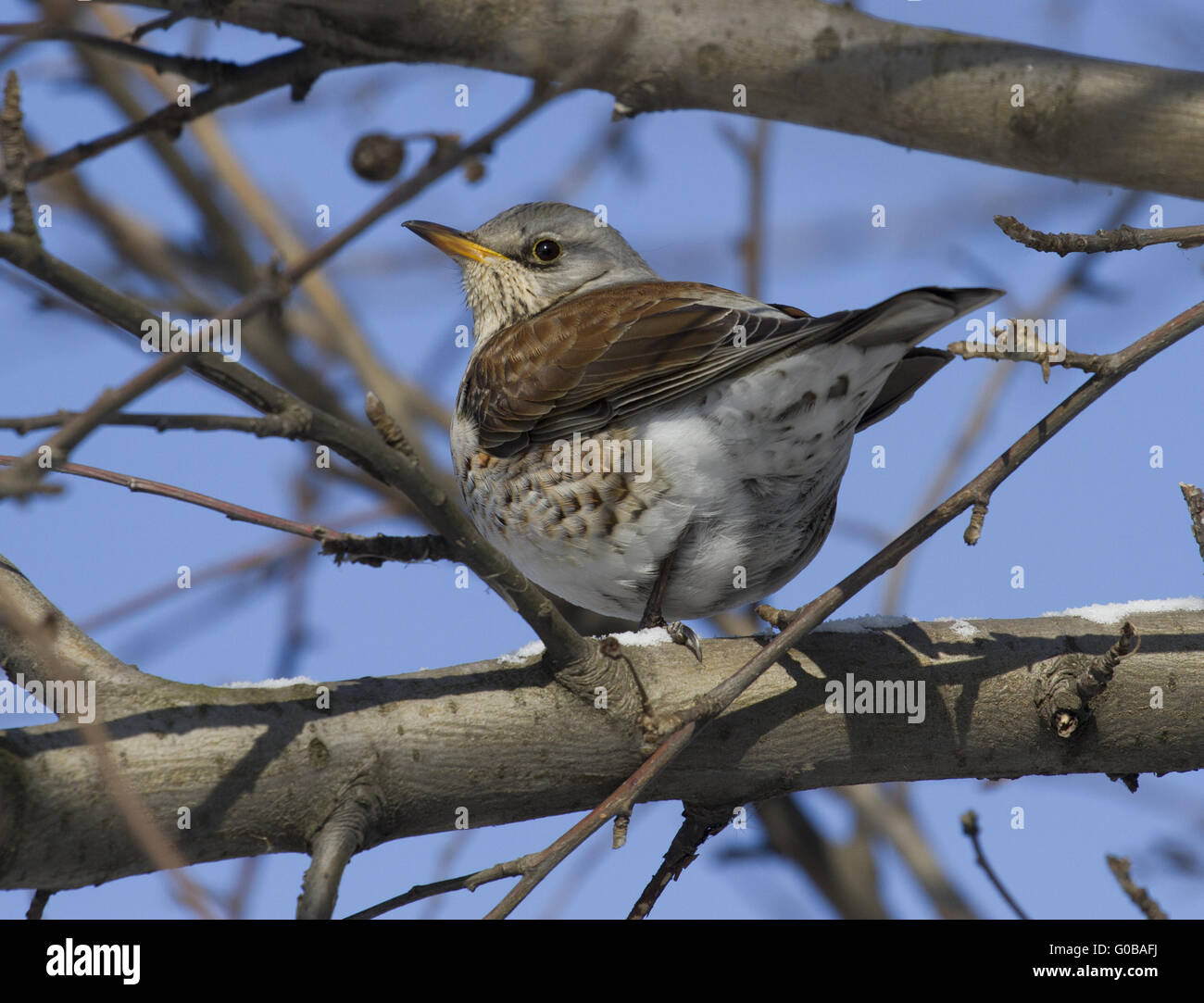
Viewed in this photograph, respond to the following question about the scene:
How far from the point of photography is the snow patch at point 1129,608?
13.4ft

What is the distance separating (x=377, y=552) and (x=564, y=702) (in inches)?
41.4

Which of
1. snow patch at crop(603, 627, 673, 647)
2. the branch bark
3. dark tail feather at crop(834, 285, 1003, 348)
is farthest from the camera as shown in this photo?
snow patch at crop(603, 627, 673, 647)

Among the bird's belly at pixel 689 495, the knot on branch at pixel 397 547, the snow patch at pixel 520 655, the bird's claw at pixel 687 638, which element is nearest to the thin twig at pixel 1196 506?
the bird's belly at pixel 689 495

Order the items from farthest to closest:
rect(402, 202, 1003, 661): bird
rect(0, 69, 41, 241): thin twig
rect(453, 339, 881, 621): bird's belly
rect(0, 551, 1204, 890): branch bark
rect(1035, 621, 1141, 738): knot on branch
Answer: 1. rect(453, 339, 881, 621): bird's belly
2. rect(402, 202, 1003, 661): bird
3. rect(1035, 621, 1141, 738): knot on branch
4. rect(0, 551, 1204, 890): branch bark
5. rect(0, 69, 41, 241): thin twig

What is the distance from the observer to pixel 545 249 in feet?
19.7

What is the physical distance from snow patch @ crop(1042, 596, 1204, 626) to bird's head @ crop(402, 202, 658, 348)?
2.78m

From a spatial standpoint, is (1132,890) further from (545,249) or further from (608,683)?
(545,249)

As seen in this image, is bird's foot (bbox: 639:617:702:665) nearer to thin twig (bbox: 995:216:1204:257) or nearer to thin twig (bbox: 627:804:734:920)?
thin twig (bbox: 627:804:734:920)

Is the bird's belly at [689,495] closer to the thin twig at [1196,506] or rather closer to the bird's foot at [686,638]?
the bird's foot at [686,638]

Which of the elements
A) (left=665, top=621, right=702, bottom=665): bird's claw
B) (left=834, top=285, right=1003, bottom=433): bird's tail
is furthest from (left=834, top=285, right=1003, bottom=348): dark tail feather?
(left=665, top=621, right=702, bottom=665): bird's claw

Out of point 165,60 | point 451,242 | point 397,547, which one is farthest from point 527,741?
point 451,242

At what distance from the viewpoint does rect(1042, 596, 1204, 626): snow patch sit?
409 centimetres

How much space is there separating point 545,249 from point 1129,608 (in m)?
3.21

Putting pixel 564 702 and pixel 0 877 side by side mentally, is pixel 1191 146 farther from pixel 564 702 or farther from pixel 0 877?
pixel 0 877
